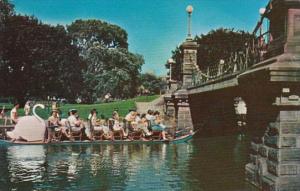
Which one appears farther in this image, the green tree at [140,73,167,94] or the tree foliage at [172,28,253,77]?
the green tree at [140,73,167,94]

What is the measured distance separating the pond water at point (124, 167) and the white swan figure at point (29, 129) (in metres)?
1.12

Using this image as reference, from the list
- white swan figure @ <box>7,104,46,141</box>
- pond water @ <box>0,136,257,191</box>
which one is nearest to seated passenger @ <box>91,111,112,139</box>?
pond water @ <box>0,136,257,191</box>

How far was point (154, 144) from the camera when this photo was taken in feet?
80.8

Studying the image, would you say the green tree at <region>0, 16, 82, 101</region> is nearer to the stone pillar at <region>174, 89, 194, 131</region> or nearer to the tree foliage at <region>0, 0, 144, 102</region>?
the tree foliage at <region>0, 0, 144, 102</region>

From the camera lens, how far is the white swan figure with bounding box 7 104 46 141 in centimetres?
2373

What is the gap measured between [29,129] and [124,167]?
29.2 ft

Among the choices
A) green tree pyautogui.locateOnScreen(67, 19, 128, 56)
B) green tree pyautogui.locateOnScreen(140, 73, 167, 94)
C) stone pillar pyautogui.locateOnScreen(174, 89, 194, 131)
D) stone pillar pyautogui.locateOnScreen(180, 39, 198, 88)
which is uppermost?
green tree pyautogui.locateOnScreen(67, 19, 128, 56)

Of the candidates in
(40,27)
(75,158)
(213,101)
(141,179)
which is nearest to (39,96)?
(40,27)

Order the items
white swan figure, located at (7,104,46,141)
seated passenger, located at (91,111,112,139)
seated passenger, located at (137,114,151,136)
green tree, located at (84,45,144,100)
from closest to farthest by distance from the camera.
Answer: white swan figure, located at (7,104,46,141) → seated passenger, located at (91,111,112,139) → seated passenger, located at (137,114,151,136) → green tree, located at (84,45,144,100)

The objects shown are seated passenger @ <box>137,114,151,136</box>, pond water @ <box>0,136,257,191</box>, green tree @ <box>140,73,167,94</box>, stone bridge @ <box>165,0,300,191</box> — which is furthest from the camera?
green tree @ <box>140,73,167,94</box>

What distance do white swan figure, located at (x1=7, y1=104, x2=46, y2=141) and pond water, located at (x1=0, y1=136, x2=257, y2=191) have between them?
3.67 feet

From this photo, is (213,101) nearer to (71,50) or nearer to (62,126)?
(62,126)

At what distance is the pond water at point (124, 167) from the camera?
13.3m

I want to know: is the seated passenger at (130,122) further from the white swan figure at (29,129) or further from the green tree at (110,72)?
the green tree at (110,72)
